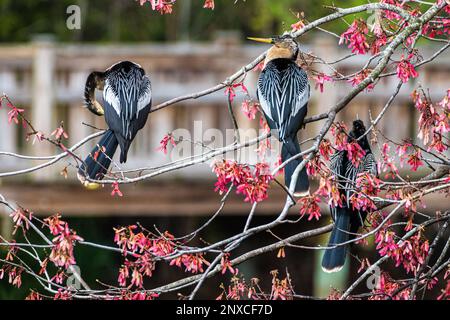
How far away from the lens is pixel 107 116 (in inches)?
208

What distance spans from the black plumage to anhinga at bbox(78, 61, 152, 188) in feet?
2.57

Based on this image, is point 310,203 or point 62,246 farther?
point 310,203

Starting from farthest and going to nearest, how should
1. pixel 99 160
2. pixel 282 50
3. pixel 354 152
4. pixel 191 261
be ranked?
pixel 282 50 → pixel 99 160 → pixel 354 152 → pixel 191 261

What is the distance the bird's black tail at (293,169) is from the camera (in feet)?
15.2

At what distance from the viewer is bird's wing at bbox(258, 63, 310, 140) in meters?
4.82

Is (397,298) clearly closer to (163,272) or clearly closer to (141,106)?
(141,106)

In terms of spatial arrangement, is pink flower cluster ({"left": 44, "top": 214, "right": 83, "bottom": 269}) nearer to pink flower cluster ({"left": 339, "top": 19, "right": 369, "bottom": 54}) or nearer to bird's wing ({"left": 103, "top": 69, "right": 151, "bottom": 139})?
bird's wing ({"left": 103, "top": 69, "right": 151, "bottom": 139})

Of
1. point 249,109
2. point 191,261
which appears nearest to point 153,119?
point 249,109

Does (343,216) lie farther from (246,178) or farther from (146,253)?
(146,253)

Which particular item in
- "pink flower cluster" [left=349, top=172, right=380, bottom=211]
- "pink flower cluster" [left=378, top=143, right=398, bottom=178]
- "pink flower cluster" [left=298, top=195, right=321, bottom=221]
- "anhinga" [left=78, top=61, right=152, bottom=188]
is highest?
"anhinga" [left=78, top=61, right=152, bottom=188]

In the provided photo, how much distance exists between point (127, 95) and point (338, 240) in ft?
Answer: 5.04

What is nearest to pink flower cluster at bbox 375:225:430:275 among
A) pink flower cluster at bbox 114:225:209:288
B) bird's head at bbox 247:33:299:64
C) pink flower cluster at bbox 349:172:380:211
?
pink flower cluster at bbox 349:172:380:211

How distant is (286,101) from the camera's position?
192 inches

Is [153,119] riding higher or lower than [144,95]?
lower
